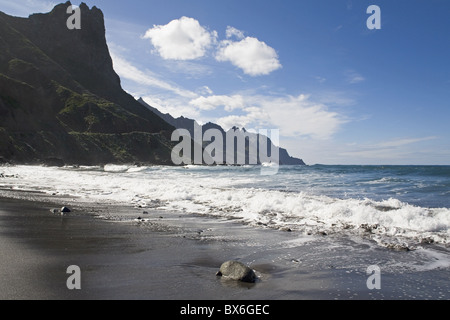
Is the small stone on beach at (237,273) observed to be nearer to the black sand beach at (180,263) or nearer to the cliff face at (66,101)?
the black sand beach at (180,263)

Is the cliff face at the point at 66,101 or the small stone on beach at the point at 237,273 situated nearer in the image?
the small stone on beach at the point at 237,273

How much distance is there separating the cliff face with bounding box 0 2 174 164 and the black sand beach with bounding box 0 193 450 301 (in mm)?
69390

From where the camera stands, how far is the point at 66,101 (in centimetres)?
11762

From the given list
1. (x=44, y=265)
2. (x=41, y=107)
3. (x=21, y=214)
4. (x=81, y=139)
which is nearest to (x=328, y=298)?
(x=44, y=265)

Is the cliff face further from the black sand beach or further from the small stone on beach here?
the small stone on beach

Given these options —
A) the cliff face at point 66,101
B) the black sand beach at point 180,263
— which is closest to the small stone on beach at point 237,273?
the black sand beach at point 180,263

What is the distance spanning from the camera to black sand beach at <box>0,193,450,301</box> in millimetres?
5078

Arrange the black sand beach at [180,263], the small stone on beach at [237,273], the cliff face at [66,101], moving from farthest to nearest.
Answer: the cliff face at [66,101], the small stone on beach at [237,273], the black sand beach at [180,263]

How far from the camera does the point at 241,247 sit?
27.5ft

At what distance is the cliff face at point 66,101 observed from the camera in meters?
83.8

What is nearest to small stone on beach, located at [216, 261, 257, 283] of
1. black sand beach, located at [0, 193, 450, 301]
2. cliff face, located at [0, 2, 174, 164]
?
black sand beach, located at [0, 193, 450, 301]

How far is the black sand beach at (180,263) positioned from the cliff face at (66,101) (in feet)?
228

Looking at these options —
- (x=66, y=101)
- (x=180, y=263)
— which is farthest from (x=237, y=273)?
(x=66, y=101)

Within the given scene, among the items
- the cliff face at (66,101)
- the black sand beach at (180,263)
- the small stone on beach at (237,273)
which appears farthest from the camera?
the cliff face at (66,101)
